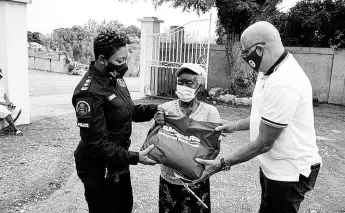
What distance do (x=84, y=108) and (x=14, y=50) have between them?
5129 millimetres

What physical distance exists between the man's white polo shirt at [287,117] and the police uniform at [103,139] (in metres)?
0.95

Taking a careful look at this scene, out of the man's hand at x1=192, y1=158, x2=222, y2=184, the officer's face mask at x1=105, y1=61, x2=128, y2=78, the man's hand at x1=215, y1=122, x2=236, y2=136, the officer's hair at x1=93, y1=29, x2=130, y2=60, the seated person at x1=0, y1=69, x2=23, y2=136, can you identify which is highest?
the officer's hair at x1=93, y1=29, x2=130, y2=60

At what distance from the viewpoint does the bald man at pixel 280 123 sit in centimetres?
202

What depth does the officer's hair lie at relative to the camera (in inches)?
90.8

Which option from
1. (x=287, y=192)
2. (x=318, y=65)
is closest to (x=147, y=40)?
(x=318, y=65)

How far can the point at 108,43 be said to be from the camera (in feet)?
7.56

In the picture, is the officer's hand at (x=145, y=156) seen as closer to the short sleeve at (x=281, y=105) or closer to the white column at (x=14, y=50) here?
the short sleeve at (x=281, y=105)

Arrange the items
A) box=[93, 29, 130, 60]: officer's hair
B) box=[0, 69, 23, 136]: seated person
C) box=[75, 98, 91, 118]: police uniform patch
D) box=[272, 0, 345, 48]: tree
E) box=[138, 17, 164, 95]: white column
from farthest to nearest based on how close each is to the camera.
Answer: box=[272, 0, 345, 48]: tree
box=[138, 17, 164, 95]: white column
box=[0, 69, 23, 136]: seated person
box=[93, 29, 130, 60]: officer's hair
box=[75, 98, 91, 118]: police uniform patch

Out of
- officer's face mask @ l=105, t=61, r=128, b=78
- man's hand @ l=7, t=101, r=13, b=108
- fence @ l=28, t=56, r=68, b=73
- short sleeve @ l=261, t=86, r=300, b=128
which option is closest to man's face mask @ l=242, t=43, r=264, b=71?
short sleeve @ l=261, t=86, r=300, b=128

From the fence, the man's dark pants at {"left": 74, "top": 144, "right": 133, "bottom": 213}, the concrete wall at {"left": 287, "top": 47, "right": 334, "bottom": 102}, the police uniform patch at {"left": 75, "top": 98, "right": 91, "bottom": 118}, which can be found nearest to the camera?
the police uniform patch at {"left": 75, "top": 98, "right": 91, "bottom": 118}

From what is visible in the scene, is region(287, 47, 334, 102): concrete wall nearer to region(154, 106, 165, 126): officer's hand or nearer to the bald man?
the bald man

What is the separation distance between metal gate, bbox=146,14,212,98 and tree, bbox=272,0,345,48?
13.9ft

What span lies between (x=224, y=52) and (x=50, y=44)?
69.5 ft

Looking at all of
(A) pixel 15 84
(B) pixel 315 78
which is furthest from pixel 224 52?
(A) pixel 15 84
